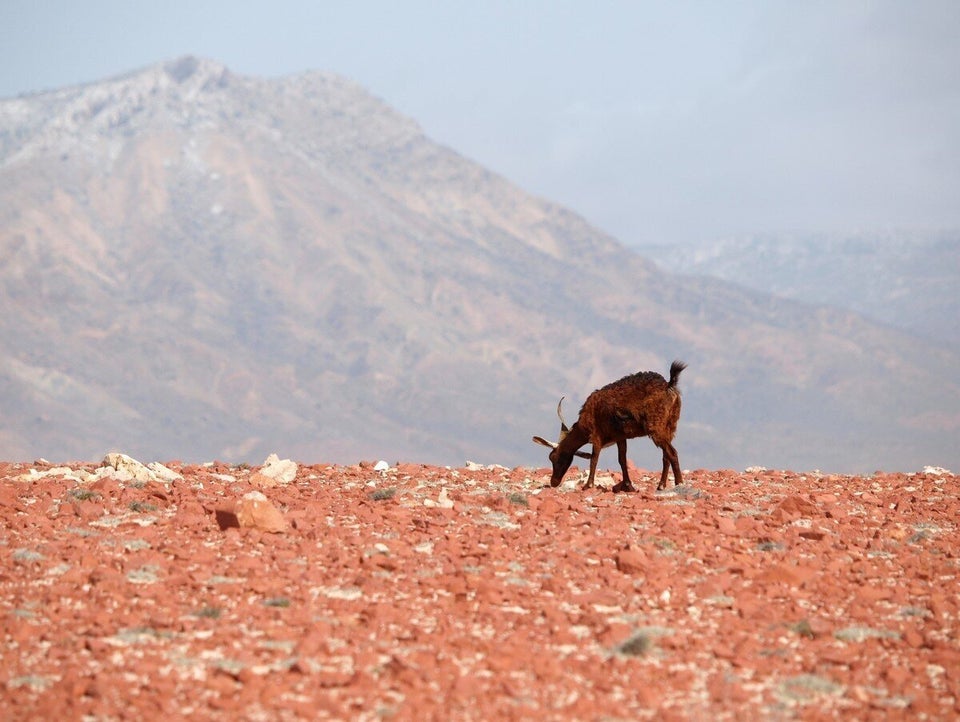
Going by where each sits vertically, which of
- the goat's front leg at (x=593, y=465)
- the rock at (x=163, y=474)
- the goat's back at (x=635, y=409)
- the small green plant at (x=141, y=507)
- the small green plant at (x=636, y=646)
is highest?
the goat's back at (x=635, y=409)

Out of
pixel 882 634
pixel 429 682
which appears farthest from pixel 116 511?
pixel 882 634

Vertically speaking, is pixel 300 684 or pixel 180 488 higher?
pixel 180 488

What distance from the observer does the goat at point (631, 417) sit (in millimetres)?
22141

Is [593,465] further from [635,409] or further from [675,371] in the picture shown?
[675,371]

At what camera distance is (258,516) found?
16.7 meters

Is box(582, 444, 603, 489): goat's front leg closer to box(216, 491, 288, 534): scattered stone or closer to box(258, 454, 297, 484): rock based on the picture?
box(258, 454, 297, 484): rock

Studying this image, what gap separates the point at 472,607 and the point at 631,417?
9.33 meters

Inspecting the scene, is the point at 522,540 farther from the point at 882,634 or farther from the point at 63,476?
the point at 63,476

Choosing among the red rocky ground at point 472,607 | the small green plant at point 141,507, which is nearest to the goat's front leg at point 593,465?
the red rocky ground at point 472,607

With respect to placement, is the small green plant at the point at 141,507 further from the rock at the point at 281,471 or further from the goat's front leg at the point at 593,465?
the goat's front leg at the point at 593,465

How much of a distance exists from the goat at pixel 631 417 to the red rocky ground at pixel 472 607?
7.25 feet

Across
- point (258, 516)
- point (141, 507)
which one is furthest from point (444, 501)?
point (141, 507)

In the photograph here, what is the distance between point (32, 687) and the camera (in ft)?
37.1

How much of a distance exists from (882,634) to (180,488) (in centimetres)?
1132
